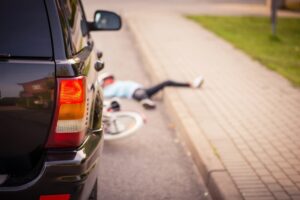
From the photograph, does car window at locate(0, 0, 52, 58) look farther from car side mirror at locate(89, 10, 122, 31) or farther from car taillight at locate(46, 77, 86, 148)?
car side mirror at locate(89, 10, 122, 31)

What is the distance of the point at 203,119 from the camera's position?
653 cm

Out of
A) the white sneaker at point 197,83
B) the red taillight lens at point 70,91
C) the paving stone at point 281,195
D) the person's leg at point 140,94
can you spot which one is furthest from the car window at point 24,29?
the white sneaker at point 197,83

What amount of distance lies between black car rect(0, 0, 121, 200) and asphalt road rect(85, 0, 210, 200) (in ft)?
5.64

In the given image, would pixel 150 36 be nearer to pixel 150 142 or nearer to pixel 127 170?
pixel 150 142

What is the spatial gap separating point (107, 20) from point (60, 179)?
2.51 metres

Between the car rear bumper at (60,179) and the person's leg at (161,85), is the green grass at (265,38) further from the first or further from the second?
the car rear bumper at (60,179)

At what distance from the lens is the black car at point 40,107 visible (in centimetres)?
280

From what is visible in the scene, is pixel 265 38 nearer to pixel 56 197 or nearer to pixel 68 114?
pixel 68 114

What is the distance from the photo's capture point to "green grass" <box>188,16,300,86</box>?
35.2ft

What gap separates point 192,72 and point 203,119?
3.11 meters

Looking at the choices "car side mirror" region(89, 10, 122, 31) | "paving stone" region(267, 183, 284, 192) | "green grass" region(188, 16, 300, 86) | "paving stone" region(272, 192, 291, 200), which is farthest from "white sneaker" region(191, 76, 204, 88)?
"paving stone" region(272, 192, 291, 200)

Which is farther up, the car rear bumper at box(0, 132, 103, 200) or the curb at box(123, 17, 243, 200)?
the car rear bumper at box(0, 132, 103, 200)

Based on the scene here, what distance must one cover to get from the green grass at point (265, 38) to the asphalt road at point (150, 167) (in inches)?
128

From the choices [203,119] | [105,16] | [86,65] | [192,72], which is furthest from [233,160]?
[192,72]
